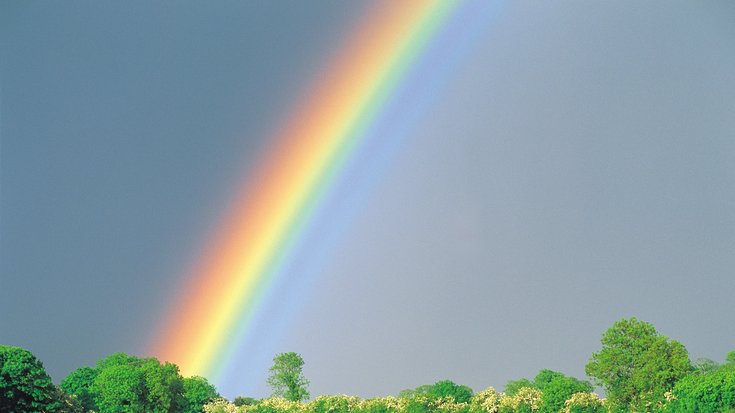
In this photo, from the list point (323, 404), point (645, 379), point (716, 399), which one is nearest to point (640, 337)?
point (645, 379)

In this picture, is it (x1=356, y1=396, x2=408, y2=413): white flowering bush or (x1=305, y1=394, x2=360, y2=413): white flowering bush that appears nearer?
(x1=356, y1=396, x2=408, y2=413): white flowering bush

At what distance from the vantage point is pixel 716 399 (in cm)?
7600

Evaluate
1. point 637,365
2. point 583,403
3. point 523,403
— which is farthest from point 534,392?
point 637,365

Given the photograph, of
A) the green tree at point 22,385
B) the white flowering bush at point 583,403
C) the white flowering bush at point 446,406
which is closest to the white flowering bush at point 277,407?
the white flowering bush at point 446,406

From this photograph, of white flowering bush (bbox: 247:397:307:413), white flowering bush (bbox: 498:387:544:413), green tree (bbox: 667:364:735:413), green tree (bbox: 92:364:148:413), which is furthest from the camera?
green tree (bbox: 92:364:148:413)

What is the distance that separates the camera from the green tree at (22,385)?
306 ft

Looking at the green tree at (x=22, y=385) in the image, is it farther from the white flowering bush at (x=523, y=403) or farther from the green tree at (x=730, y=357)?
the green tree at (x=730, y=357)

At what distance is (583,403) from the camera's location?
9400 cm

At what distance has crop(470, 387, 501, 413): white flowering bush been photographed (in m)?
103

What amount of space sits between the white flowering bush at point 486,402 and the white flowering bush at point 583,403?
32.2 ft

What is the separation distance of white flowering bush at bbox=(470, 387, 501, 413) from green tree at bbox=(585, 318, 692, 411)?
1724 cm

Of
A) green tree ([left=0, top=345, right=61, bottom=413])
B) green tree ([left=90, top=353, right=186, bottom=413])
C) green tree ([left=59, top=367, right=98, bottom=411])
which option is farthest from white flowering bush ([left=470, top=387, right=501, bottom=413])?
green tree ([left=59, top=367, right=98, bottom=411])

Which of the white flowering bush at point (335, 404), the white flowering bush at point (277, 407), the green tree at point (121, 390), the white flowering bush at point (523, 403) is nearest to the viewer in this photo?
the white flowering bush at point (523, 403)

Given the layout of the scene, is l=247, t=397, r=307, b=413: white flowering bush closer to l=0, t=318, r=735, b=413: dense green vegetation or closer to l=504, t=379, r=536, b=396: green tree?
l=0, t=318, r=735, b=413: dense green vegetation
